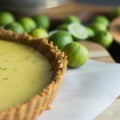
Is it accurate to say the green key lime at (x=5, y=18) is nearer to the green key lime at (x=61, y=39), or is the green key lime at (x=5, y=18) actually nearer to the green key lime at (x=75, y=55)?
the green key lime at (x=61, y=39)

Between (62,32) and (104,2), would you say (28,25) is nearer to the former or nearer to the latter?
(62,32)

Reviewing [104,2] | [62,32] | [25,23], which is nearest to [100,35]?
[62,32]

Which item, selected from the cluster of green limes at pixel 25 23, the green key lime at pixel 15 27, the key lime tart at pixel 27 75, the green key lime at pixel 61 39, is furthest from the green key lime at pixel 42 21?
the key lime tart at pixel 27 75

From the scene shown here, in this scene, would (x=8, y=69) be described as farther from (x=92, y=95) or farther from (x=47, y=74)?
(x=92, y=95)

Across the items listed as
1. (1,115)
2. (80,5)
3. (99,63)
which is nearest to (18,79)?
(1,115)

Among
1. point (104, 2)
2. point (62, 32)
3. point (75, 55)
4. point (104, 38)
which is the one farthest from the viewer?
point (104, 2)
